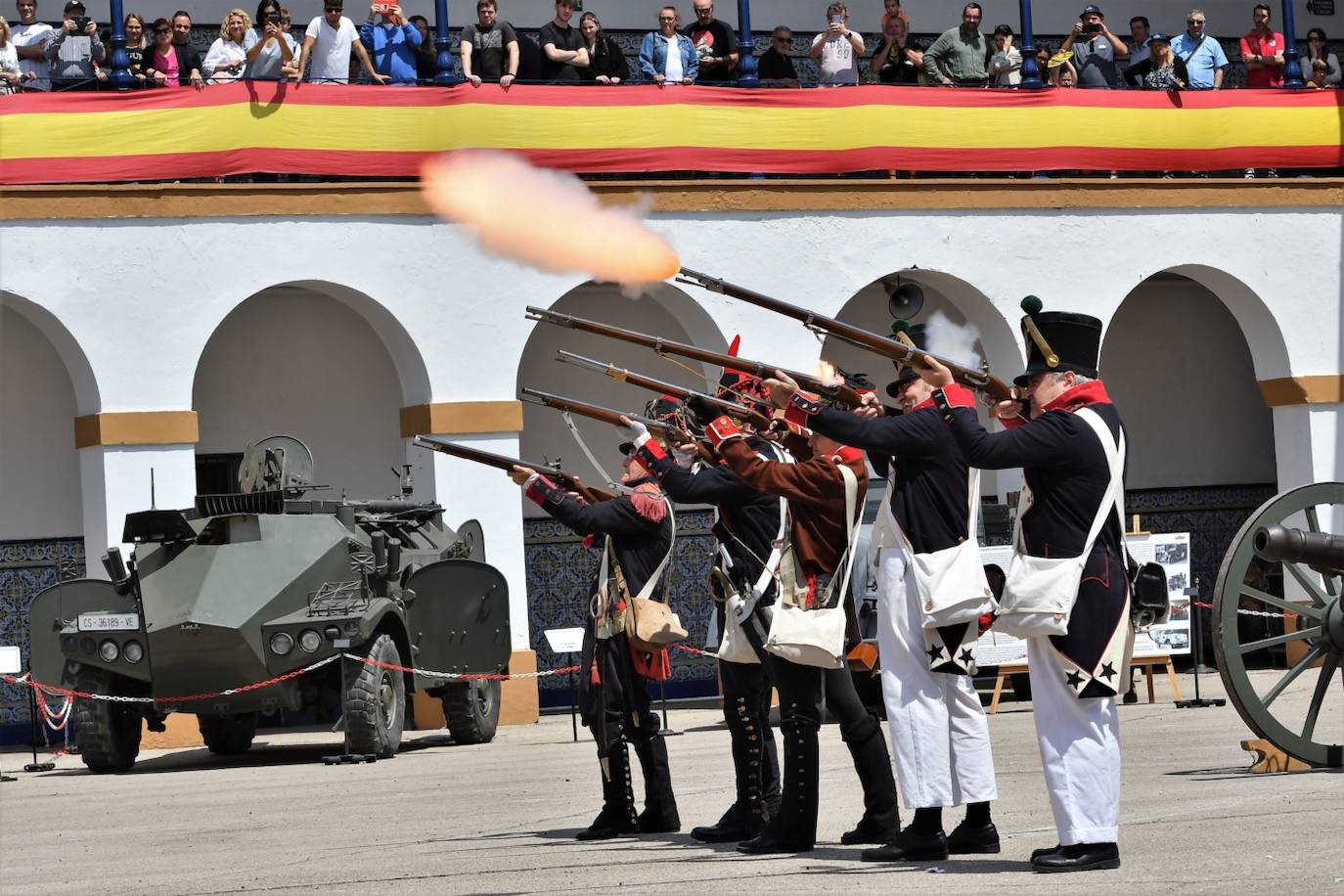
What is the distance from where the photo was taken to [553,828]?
35.9 ft

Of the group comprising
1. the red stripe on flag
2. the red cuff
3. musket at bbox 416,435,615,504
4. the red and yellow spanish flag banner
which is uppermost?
the red and yellow spanish flag banner

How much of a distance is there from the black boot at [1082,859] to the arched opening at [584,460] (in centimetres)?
1331

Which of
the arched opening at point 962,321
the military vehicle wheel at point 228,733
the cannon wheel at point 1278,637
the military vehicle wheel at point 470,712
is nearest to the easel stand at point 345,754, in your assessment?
the military vehicle wheel at point 470,712

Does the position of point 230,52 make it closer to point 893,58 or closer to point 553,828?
point 893,58

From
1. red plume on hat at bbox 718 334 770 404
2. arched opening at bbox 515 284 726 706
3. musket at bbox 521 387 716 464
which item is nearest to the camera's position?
musket at bbox 521 387 716 464

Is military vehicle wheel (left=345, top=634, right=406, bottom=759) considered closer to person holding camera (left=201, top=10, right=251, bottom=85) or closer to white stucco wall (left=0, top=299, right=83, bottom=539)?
white stucco wall (left=0, top=299, right=83, bottom=539)

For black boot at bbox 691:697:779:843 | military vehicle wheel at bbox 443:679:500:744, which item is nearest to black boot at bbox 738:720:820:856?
black boot at bbox 691:697:779:843

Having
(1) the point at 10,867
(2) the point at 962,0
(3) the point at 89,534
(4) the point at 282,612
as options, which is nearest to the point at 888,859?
(1) the point at 10,867

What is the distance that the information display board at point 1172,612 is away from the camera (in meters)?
18.2

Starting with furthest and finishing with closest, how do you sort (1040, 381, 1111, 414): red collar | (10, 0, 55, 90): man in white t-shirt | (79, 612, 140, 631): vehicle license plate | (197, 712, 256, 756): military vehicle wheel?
(10, 0, 55, 90): man in white t-shirt, (197, 712, 256, 756): military vehicle wheel, (79, 612, 140, 631): vehicle license plate, (1040, 381, 1111, 414): red collar

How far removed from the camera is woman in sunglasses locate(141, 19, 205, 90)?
19984mm

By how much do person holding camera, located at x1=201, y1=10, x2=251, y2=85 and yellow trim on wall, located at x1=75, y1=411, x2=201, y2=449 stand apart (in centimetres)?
307

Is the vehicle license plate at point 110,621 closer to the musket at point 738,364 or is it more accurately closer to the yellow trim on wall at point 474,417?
the yellow trim on wall at point 474,417

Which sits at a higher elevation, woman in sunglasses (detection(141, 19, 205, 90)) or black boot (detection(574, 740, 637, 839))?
woman in sunglasses (detection(141, 19, 205, 90))
